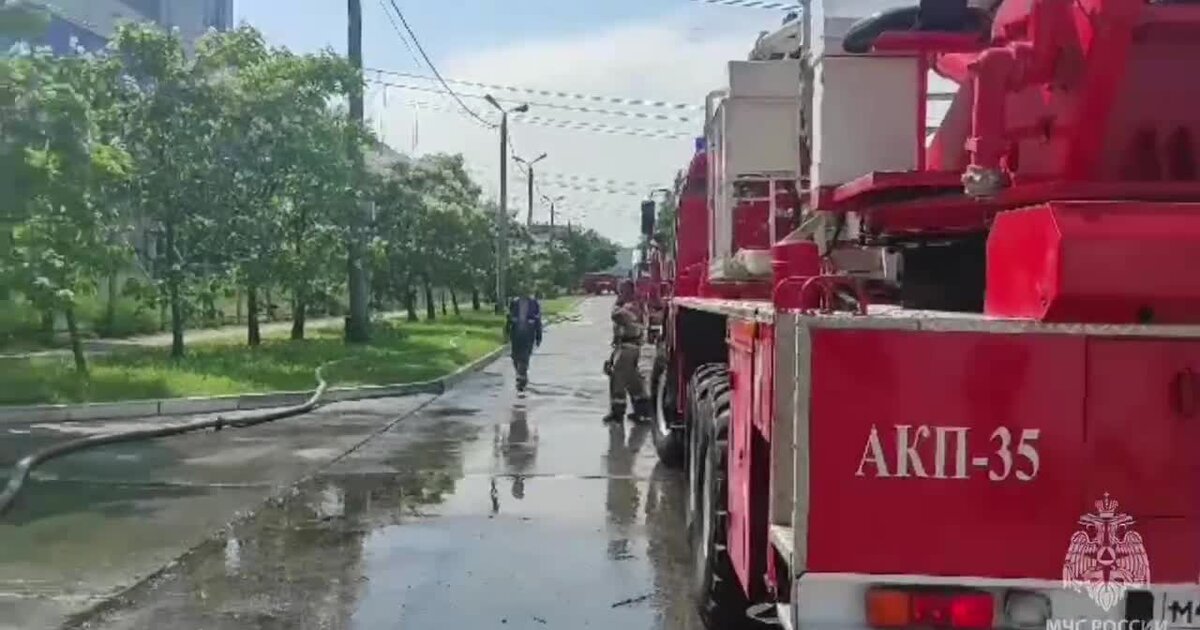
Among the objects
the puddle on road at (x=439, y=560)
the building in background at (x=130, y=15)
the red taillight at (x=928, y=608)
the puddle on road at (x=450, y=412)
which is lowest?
the puddle on road at (x=439, y=560)

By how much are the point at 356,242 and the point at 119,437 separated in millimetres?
13592

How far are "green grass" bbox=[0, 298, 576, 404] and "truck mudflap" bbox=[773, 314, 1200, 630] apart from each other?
44.6 feet

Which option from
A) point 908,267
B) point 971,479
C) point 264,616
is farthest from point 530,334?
point 971,479

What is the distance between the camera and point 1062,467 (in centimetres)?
370

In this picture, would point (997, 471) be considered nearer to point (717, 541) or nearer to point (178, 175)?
point (717, 541)

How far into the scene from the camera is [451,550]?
8.75m

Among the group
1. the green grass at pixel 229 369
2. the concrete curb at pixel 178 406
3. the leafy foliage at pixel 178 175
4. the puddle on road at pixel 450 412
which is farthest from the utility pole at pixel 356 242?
the puddle on road at pixel 450 412

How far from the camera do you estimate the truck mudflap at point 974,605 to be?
371 cm

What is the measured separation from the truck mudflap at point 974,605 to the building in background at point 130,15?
4059 centimetres

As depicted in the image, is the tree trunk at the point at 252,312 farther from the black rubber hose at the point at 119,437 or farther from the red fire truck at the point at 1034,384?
the red fire truck at the point at 1034,384

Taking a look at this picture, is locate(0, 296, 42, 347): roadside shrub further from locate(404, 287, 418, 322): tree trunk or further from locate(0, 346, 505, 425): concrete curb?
locate(404, 287, 418, 322): tree trunk

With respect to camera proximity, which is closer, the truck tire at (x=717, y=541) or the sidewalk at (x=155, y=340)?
the truck tire at (x=717, y=541)

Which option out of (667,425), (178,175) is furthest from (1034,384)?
(178,175)

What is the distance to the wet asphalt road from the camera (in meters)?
7.13
